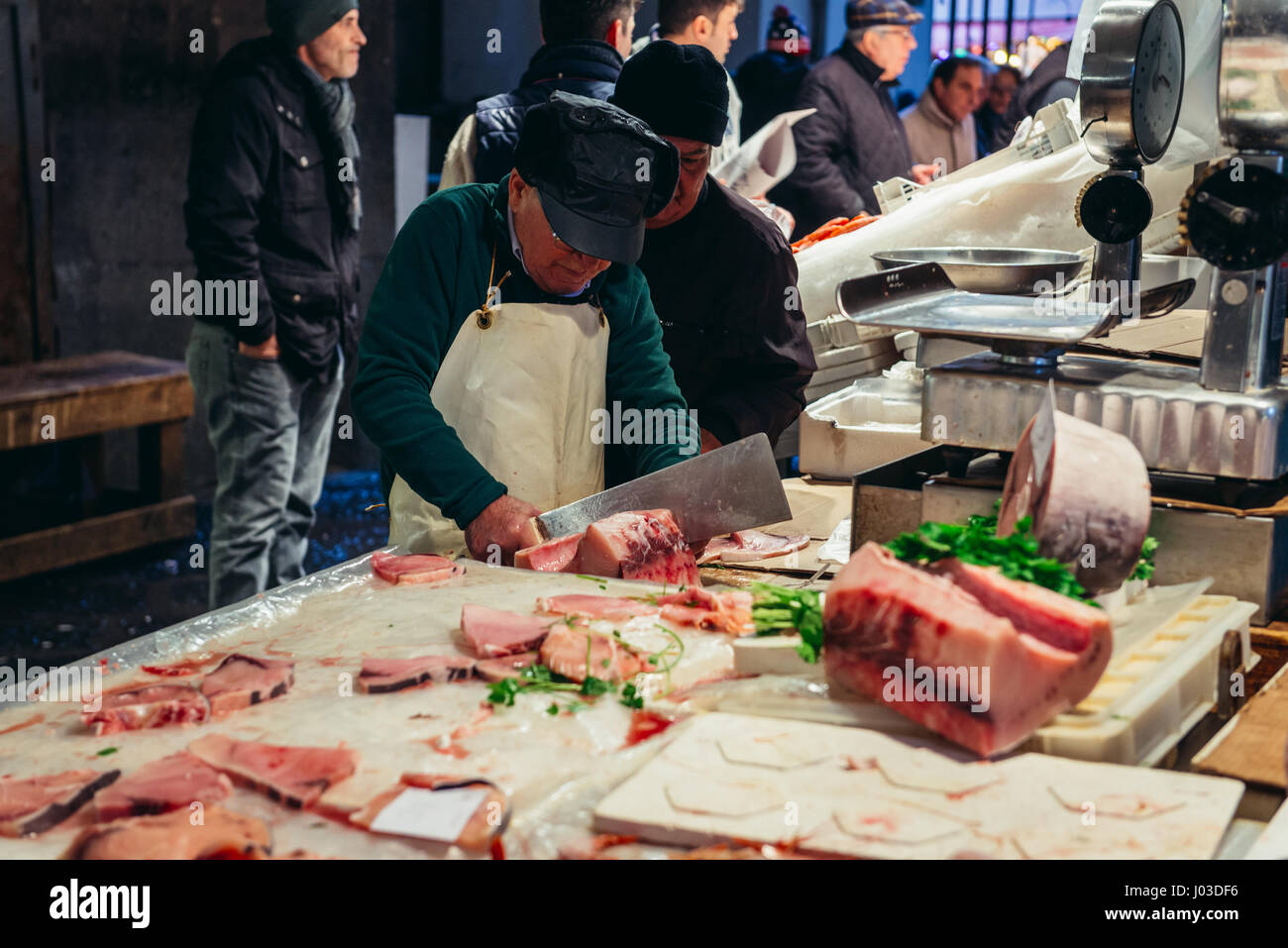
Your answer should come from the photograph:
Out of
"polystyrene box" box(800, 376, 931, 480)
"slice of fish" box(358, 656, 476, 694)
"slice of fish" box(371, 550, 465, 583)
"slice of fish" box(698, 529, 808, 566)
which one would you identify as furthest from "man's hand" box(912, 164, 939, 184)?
"slice of fish" box(358, 656, 476, 694)

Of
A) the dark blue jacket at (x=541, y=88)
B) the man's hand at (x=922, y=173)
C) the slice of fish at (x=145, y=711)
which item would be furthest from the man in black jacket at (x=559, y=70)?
the slice of fish at (x=145, y=711)

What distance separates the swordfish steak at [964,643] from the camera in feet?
5.65

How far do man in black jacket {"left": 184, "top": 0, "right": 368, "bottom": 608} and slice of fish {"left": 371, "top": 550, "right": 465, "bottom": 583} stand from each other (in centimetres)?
248

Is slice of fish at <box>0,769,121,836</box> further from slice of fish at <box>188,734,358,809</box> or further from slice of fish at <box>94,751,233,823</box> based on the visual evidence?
slice of fish at <box>188,734,358,809</box>

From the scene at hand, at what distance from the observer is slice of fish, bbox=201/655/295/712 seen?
6.45 ft

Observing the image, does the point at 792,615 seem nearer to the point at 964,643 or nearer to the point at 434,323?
the point at 964,643

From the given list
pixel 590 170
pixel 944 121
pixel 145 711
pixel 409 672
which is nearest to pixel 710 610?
pixel 409 672

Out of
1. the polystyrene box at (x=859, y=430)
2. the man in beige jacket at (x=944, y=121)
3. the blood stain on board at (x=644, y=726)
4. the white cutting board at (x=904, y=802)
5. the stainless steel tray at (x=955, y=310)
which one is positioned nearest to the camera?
the white cutting board at (x=904, y=802)

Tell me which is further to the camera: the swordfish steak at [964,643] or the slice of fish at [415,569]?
the slice of fish at [415,569]

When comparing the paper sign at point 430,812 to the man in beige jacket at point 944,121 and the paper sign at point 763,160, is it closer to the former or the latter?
the paper sign at point 763,160

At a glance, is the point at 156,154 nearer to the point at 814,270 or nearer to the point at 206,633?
the point at 814,270

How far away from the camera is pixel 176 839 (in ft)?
5.09

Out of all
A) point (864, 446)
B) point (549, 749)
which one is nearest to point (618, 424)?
point (864, 446)

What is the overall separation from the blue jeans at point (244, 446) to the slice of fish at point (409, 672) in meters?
3.13
